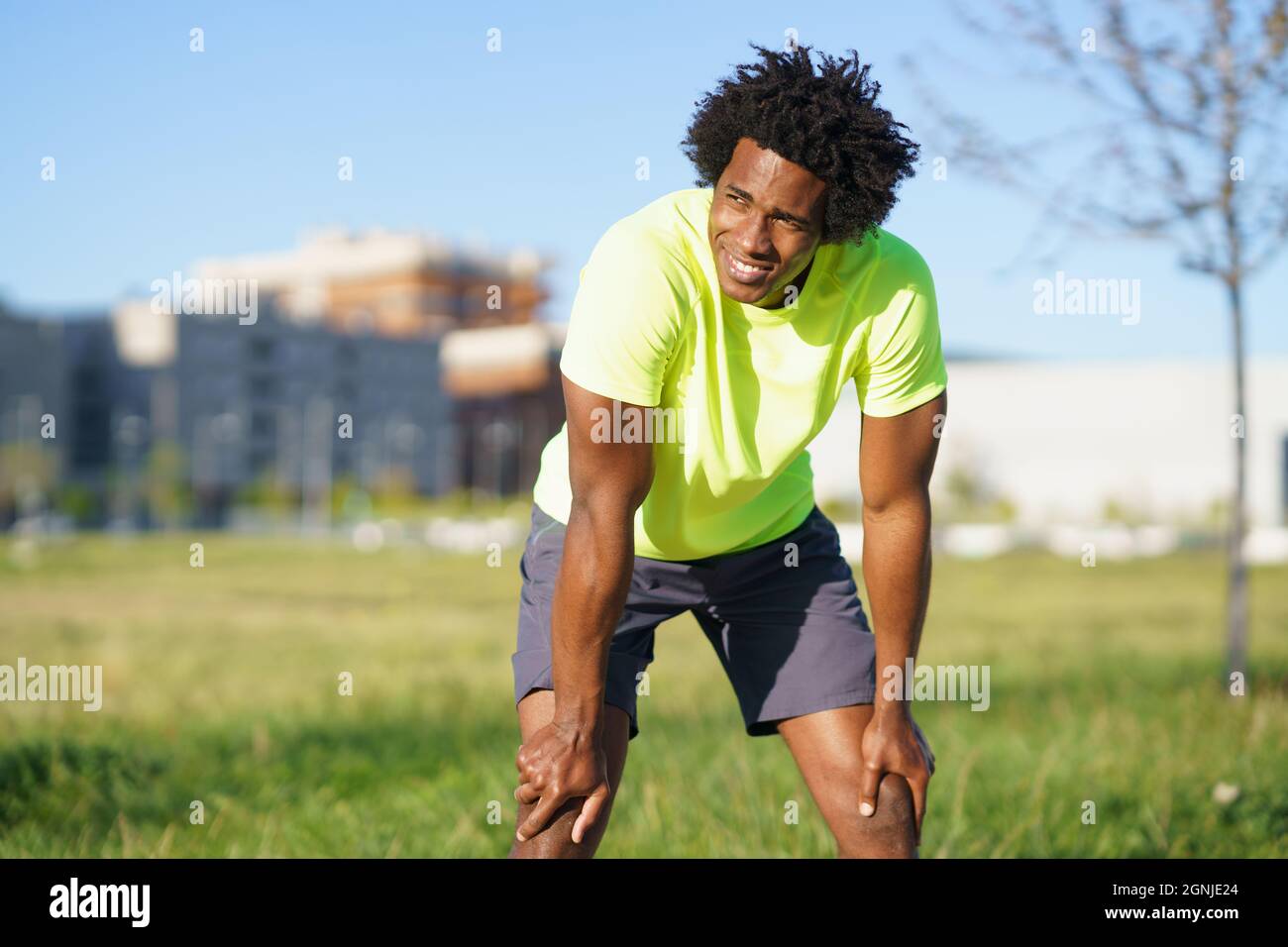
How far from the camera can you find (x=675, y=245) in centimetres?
294

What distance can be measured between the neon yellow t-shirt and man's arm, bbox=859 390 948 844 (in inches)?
3.0

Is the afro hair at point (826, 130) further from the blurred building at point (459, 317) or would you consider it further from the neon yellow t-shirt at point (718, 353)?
the blurred building at point (459, 317)

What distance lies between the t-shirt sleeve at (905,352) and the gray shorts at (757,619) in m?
0.50

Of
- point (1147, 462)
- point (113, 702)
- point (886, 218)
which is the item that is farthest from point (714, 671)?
point (1147, 462)

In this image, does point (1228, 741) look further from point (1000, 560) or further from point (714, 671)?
point (1000, 560)

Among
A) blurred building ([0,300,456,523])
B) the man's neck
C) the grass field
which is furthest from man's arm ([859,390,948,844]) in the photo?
blurred building ([0,300,456,523])

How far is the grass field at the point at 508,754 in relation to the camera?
15.8 feet

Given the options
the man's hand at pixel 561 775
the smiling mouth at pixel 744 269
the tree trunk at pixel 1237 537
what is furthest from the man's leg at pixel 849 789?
the tree trunk at pixel 1237 537

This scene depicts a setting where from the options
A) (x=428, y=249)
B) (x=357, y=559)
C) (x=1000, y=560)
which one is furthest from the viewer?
(x=428, y=249)

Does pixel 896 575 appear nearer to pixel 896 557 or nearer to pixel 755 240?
pixel 896 557

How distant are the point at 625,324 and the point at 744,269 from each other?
0.27m

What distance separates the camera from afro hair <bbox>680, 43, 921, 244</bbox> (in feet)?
9.34

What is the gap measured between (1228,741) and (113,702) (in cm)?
609
